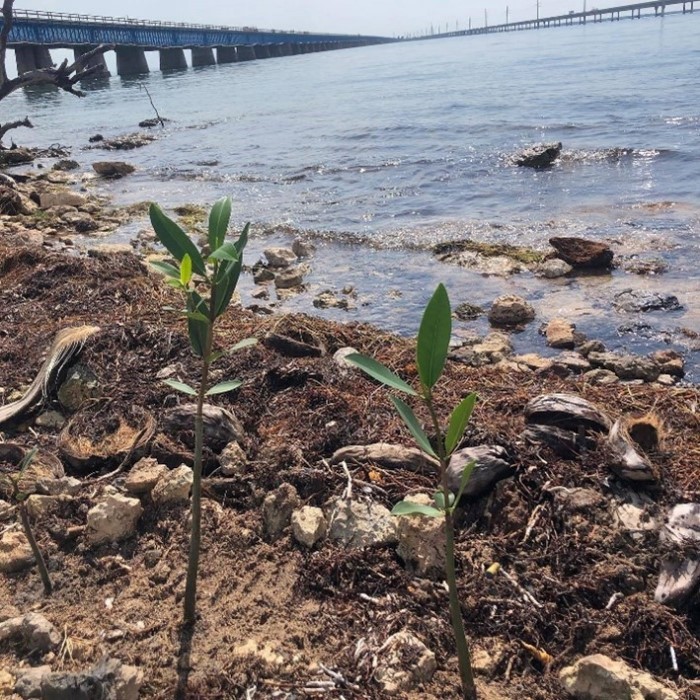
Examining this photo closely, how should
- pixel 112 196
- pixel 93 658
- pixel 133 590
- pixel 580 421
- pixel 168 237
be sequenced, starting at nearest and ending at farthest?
pixel 168 237 → pixel 93 658 → pixel 133 590 → pixel 580 421 → pixel 112 196

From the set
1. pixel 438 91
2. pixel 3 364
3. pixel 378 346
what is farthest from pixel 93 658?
pixel 438 91

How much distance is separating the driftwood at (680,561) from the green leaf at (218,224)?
1.91 m

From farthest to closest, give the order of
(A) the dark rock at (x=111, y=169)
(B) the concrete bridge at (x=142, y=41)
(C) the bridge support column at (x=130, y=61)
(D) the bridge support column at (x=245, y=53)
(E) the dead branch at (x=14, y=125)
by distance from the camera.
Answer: (D) the bridge support column at (x=245, y=53), (C) the bridge support column at (x=130, y=61), (B) the concrete bridge at (x=142, y=41), (A) the dark rock at (x=111, y=169), (E) the dead branch at (x=14, y=125)

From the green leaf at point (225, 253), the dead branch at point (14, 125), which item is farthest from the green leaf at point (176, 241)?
the dead branch at point (14, 125)

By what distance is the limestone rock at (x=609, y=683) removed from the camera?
1.92 meters

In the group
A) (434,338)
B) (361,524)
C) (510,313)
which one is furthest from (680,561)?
(510,313)

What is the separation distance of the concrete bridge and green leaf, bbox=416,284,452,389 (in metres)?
28.0

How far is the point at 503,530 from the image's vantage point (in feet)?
8.63

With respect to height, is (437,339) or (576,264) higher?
(437,339)

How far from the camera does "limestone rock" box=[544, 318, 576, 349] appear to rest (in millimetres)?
5996

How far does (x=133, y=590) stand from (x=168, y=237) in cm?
140

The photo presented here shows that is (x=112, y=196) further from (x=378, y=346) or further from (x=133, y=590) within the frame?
(x=133, y=590)

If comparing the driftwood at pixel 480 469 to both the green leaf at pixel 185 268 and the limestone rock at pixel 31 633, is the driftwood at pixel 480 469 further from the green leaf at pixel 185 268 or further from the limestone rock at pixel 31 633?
the limestone rock at pixel 31 633

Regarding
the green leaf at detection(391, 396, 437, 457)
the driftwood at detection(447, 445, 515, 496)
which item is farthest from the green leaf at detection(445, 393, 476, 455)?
the driftwood at detection(447, 445, 515, 496)
